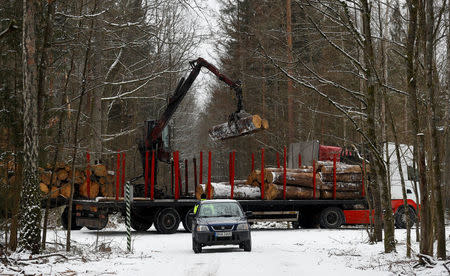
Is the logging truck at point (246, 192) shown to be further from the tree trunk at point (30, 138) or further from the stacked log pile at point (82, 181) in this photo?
the tree trunk at point (30, 138)

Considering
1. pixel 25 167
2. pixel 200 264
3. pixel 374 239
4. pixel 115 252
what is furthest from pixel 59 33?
pixel 374 239

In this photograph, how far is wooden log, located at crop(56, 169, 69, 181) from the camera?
21719 millimetres

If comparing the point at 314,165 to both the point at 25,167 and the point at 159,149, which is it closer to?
the point at 159,149

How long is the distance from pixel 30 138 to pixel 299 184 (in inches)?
556

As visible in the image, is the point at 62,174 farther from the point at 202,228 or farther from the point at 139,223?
the point at 202,228

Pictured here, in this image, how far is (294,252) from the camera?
49.0 feet

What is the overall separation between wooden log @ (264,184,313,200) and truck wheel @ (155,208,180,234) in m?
3.89

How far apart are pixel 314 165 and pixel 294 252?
31.1 ft

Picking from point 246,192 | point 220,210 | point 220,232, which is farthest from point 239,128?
point 220,232

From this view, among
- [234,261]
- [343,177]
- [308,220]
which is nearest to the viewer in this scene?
[234,261]

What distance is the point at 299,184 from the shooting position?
2416 cm

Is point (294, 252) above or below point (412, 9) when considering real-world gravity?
below

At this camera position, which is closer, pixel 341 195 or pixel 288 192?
pixel 288 192

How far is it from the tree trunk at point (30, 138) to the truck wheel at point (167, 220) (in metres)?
9.68
